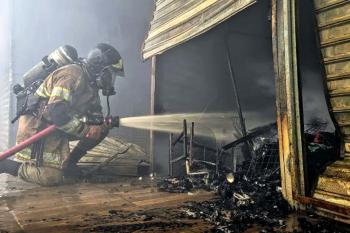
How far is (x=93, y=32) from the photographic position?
12305 millimetres

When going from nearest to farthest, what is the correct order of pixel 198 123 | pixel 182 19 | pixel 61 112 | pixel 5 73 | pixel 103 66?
1. pixel 61 112
2. pixel 182 19
3. pixel 103 66
4. pixel 198 123
5. pixel 5 73

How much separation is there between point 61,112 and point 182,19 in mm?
2965

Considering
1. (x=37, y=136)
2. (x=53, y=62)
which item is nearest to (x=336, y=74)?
(x=37, y=136)

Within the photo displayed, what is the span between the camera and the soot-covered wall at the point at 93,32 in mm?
11508

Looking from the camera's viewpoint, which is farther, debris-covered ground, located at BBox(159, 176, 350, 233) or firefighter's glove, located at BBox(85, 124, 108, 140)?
firefighter's glove, located at BBox(85, 124, 108, 140)

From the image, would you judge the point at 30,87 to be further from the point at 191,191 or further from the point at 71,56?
the point at 191,191

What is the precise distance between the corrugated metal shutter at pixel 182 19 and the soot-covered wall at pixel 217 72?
45cm

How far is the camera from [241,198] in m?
4.15

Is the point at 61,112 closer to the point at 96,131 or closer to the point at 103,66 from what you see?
the point at 96,131

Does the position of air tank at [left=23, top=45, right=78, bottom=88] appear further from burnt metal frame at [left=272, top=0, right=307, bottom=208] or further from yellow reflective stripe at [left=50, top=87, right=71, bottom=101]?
burnt metal frame at [left=272, top=0, right=307, bottom=208]

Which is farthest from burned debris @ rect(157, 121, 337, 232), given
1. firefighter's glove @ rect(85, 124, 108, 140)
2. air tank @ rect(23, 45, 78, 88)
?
air tank @ rect(23, 45, 78, 88)

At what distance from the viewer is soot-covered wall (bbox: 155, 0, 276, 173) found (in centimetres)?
764

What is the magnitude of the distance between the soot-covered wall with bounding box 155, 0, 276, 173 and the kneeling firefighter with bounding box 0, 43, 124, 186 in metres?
1.31

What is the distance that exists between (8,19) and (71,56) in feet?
21.5
